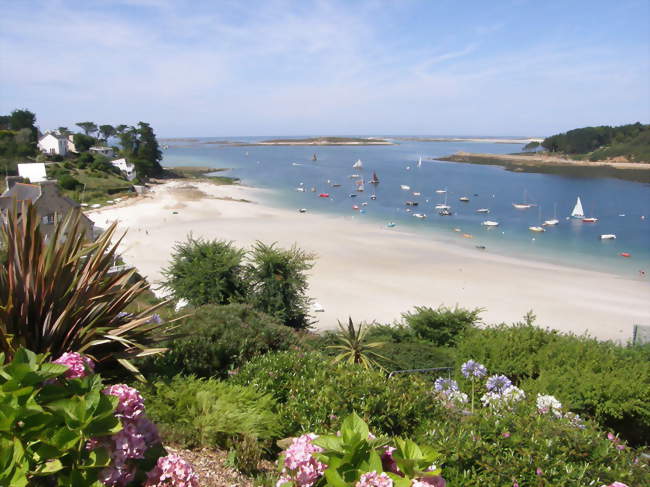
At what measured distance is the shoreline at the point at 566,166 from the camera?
9674 centimetres

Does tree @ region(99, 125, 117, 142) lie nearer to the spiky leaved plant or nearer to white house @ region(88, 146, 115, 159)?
white house @ region(88, 146, 115, 159)

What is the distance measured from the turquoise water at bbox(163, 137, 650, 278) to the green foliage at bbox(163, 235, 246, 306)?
2780 cm

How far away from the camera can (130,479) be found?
8.09 feet

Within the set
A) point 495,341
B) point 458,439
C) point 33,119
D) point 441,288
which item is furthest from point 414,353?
point 33,119

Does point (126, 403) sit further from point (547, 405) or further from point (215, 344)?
point (547, 405)

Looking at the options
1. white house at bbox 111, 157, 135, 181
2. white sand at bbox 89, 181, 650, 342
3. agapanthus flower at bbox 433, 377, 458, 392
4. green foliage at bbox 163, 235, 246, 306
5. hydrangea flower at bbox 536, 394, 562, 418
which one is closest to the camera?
hydrangea flower at bbox 536, 394, 562, 418

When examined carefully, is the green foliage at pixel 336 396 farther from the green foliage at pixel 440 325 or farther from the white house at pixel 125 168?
the white house at pixel 125 168

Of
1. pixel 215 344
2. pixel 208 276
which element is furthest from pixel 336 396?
pixel 208 276

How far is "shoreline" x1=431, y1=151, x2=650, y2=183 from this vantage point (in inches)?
3809

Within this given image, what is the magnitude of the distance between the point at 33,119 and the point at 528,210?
7940cm

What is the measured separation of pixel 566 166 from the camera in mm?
112000

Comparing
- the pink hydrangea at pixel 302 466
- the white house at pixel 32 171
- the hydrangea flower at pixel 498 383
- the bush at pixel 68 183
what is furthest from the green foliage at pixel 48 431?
the bush at pixel 68 183

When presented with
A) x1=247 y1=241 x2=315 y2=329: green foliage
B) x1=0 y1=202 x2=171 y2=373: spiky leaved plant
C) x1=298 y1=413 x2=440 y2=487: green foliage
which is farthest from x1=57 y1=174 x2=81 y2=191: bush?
x1=298 y1=413 x2=440 y2=487: green foliage

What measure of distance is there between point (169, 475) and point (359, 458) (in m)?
1.02
